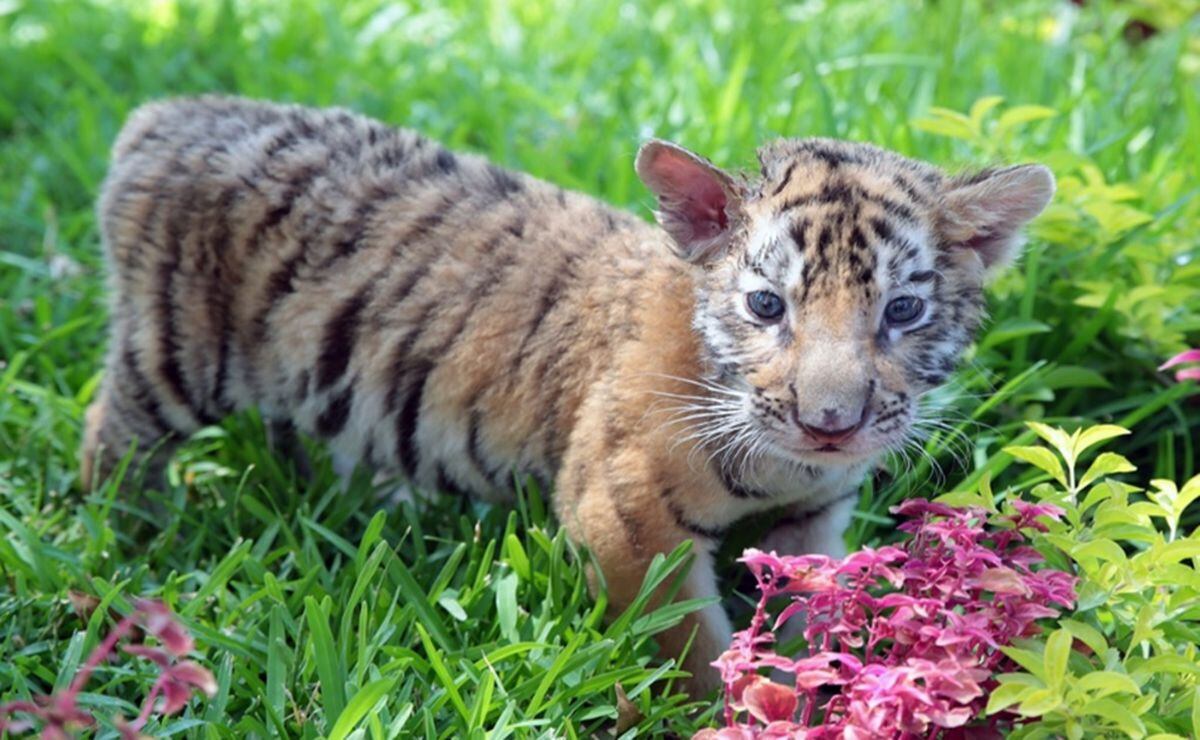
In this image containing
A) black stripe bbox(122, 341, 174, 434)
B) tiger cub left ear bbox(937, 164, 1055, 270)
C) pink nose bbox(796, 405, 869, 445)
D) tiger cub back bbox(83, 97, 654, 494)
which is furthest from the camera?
black stripe bbox(122, 341, 174, 434)

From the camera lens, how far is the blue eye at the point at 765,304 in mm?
3332

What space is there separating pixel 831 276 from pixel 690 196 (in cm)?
47

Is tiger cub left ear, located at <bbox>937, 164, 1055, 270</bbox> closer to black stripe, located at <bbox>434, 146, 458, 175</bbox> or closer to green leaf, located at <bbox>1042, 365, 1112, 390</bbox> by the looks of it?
green leaf, located at <bbox>1042, 365, 1112, 390</bbox>

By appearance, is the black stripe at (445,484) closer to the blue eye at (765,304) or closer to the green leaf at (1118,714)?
the blue eye at (765,304)

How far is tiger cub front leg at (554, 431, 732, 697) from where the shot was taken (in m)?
3.51

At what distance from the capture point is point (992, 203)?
138 inches

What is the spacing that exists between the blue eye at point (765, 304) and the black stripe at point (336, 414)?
1.31 m

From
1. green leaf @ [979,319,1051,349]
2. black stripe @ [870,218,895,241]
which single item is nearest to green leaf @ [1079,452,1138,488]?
black stripe @ [870,218,895,241]

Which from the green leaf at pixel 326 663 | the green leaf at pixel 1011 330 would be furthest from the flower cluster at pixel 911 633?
the green leaf at pixel 1011 330

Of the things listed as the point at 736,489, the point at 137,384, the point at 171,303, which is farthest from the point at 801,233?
the point at 137,384

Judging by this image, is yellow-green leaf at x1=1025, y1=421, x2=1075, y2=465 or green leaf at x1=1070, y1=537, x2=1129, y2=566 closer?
green leaf at x1=1070, y1=537, x2=1129, y2=566

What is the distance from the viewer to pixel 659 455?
3523mm

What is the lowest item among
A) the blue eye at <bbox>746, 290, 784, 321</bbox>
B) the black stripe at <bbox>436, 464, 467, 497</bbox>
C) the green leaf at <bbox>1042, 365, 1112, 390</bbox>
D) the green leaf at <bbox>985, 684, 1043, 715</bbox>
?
the black stripe at <bbox>436, 464, 467, 497</bbox>

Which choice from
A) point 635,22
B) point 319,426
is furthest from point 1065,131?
point 319,426
